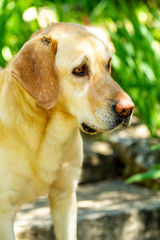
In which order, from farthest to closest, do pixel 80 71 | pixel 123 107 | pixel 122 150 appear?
pixel 122 150, pixel 80 71, pixel 123 107

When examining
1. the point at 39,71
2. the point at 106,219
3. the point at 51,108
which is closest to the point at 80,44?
the point at 39,71

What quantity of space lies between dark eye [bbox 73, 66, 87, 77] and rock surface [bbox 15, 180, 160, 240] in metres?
1.26

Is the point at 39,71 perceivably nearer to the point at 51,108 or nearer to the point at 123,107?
the point at 51,108

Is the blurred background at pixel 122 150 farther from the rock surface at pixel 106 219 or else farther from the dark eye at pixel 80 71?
the dark eye at pixel 80 71

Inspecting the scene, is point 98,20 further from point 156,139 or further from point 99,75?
point 99,75

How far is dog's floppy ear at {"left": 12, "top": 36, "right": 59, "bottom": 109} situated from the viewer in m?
2.36

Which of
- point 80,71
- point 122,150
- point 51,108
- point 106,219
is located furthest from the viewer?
point 122,150

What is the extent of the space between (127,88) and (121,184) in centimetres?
90

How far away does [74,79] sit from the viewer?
2.42 meters

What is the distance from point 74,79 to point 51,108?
0.22 m

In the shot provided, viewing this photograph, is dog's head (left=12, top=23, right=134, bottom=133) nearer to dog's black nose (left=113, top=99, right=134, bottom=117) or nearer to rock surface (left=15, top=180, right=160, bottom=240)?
dog's black nose (left=113, top=99, right=134, bottom=117)

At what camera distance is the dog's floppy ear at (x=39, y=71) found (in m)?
2.36

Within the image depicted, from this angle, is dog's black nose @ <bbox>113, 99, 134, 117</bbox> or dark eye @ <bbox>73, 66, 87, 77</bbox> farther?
dark eye @ <bbox>73, 66, 87, 77</bbox>

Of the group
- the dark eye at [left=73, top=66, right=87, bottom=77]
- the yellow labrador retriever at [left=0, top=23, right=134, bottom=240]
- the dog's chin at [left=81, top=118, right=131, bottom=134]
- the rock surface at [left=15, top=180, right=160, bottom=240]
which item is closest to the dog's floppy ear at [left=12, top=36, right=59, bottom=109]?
the yellow labrador retriever at [left=0, top=23, right=134, bottom=240]
